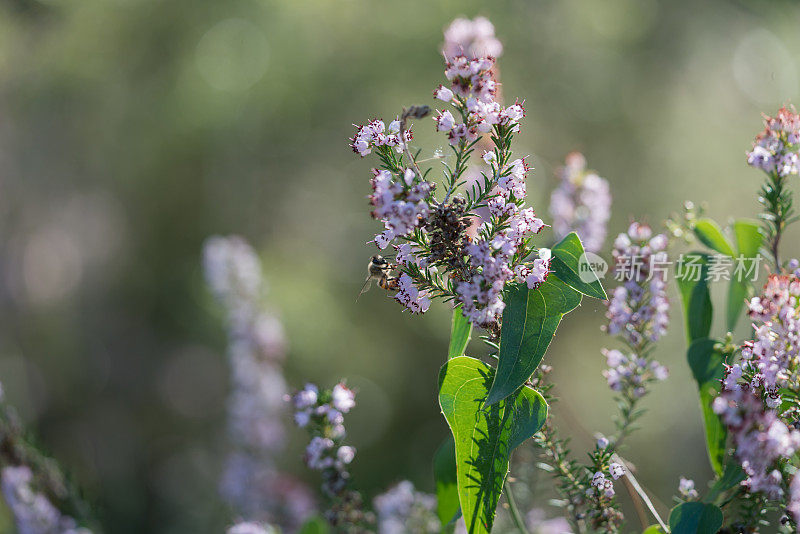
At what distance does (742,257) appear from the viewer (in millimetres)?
498

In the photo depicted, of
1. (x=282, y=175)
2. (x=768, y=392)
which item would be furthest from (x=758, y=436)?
(x=282, y=175)

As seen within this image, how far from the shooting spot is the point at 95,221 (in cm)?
283

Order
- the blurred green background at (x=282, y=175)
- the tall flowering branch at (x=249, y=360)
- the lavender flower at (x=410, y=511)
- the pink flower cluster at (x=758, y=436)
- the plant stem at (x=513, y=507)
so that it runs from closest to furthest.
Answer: the pink flower cluster at (x=758, y=436) < the plant stem at (x=513, y=507) < the lavender flower at (x=410, y=511) < the tall flowering branch at (x=249, y=360) < the blurred green background at (x=282, y=175)

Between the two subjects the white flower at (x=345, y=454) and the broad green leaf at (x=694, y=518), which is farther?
the white flower at (x=345, y=454)

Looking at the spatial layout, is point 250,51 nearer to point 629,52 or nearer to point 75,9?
point 75,9

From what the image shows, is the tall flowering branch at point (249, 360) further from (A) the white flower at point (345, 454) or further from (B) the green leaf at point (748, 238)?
(B) the green leaf at point (748, 238)

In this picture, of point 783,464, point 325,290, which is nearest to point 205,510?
point 325,290

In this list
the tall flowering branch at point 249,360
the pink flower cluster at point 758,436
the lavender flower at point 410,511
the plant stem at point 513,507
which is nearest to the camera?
the pink flower cluster at point 758,436

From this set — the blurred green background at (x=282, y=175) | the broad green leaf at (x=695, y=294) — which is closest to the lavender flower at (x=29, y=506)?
the broad green leaf at (x=695, y=294)

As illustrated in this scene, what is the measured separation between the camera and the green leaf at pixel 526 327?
356mm

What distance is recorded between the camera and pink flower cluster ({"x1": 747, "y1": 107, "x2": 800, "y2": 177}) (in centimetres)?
44

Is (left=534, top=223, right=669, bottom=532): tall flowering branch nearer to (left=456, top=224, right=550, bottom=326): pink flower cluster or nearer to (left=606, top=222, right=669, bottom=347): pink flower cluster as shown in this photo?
(left=606, top=222, right=669, bottom=347): pink flower cluster

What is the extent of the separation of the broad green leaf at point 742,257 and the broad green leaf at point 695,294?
0.03m

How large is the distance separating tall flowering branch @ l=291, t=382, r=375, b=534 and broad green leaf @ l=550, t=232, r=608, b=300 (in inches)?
7.7
